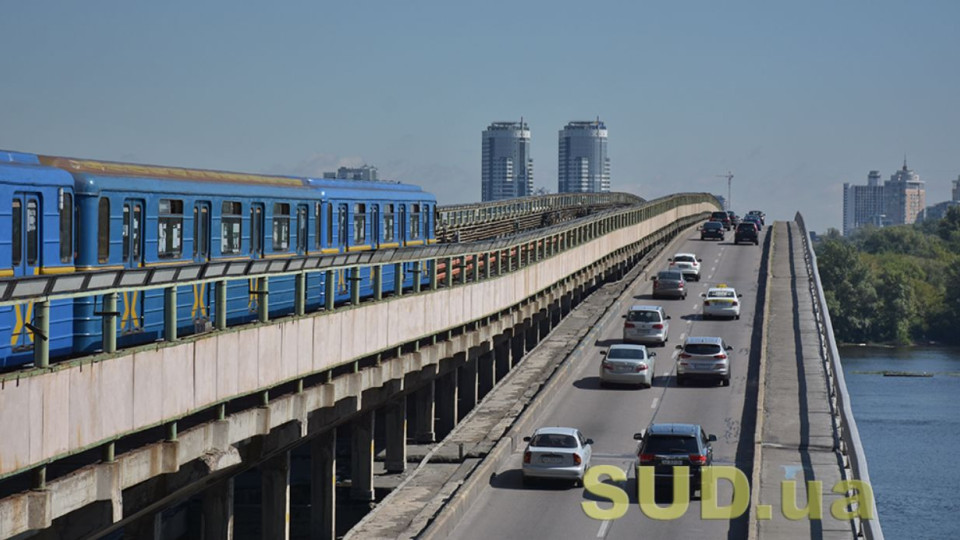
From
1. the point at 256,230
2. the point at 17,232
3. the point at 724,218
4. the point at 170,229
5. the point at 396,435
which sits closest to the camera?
the point at 17,232

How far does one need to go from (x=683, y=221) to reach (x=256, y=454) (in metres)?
103

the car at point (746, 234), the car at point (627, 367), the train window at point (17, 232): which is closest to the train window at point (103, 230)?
the train window at point (17, 232)

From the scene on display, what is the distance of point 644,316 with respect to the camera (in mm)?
52875

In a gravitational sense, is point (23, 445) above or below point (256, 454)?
above

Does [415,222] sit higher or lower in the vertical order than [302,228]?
higher

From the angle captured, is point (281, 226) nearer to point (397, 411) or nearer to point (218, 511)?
point (218, 511)

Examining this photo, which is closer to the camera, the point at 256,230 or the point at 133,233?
the point at 133,233

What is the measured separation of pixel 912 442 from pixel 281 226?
217ft

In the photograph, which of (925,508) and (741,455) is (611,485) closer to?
(741,455)

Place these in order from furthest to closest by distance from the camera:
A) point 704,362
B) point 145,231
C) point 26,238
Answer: point 704,362 → point 145,231 → point 26,238

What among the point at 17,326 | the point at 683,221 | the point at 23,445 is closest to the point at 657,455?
the point at 17,326

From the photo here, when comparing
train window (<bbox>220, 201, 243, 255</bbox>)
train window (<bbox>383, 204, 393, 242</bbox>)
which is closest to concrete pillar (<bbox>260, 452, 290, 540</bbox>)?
train window (<bbox>220, 201, 243, 255</bbox>)

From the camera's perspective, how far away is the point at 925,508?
67875mm

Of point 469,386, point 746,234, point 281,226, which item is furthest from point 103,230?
point 746,234
